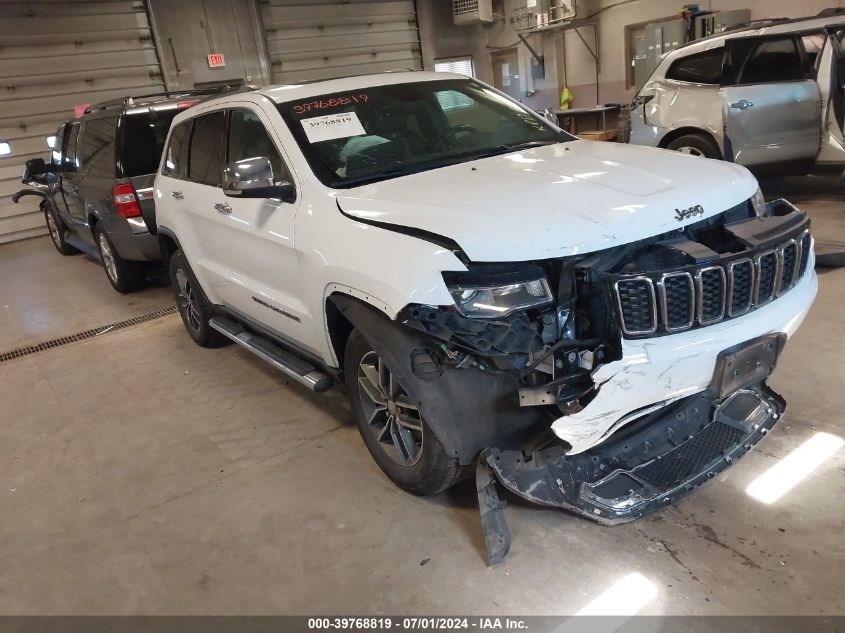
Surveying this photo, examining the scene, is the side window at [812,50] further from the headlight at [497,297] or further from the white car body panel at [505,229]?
the headlight at [497,297]

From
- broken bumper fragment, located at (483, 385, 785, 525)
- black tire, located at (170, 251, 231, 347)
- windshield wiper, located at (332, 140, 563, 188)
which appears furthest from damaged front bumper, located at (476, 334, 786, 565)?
black tire, located at (170, 251, 231, 347)

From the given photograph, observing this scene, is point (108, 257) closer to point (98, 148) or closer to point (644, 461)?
point (98, 148)

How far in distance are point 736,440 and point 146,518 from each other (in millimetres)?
2620

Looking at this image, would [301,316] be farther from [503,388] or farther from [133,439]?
[133,439]

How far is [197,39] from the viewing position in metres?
12.3

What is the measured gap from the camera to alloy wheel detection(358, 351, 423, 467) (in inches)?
104

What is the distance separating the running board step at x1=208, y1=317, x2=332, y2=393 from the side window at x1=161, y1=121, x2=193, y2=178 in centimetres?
102

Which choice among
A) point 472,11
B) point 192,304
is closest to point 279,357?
point 192,304

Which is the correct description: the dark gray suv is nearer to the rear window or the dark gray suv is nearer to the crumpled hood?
the rear window

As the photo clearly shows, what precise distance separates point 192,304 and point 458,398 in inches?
123

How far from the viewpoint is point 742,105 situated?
20.8 ft

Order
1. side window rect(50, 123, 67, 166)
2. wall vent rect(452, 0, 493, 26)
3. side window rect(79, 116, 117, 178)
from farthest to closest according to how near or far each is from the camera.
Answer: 1. wall vent rect(452, 0, 493, 26)
2. side window rect(50, 123, 67, 166)
3. side window rect(79, 116, 117, 178)

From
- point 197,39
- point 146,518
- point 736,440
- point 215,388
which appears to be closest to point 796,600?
point 736,440

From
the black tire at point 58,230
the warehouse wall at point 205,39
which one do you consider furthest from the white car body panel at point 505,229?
the warehouse wall at point 205,39
